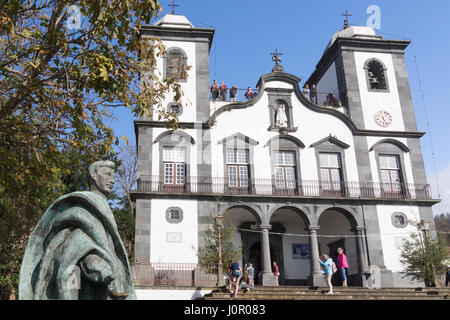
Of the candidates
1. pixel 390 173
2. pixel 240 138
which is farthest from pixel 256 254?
pixel 390 173

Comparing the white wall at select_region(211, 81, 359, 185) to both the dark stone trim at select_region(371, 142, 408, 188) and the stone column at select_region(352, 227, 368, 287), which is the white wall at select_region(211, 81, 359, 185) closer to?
the dark stone trim at select_region(371, 142, 408, 188)

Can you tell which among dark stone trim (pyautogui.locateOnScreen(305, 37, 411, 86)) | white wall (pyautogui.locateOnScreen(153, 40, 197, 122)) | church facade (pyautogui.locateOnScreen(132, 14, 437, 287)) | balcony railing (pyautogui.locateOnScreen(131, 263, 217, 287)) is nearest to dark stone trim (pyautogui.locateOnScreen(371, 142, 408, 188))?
church facade (pyautogui.locateOnScreen(132, 14, 437, 287))

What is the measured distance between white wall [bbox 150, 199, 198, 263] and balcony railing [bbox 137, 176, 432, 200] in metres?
0.62

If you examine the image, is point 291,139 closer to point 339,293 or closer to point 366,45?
point 366,45

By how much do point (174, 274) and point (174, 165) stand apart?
474 centimetres

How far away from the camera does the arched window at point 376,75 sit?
2250 centimetres

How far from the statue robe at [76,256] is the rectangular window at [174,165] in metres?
15.9

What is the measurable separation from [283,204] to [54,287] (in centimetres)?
1663

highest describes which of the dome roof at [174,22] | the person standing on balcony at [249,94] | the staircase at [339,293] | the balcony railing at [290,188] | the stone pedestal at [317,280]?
the dome roof at [174,22]

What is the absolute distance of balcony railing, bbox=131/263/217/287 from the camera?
646 inches

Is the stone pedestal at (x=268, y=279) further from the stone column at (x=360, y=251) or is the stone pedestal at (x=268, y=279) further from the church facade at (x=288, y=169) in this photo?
the stone column at (x=360, y=251)

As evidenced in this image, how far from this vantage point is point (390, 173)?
20.7 meters

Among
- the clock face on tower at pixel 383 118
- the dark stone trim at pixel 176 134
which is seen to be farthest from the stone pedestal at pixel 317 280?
the clock face on tower at pixel 383 118

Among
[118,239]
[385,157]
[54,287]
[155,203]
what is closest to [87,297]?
[54,287]
